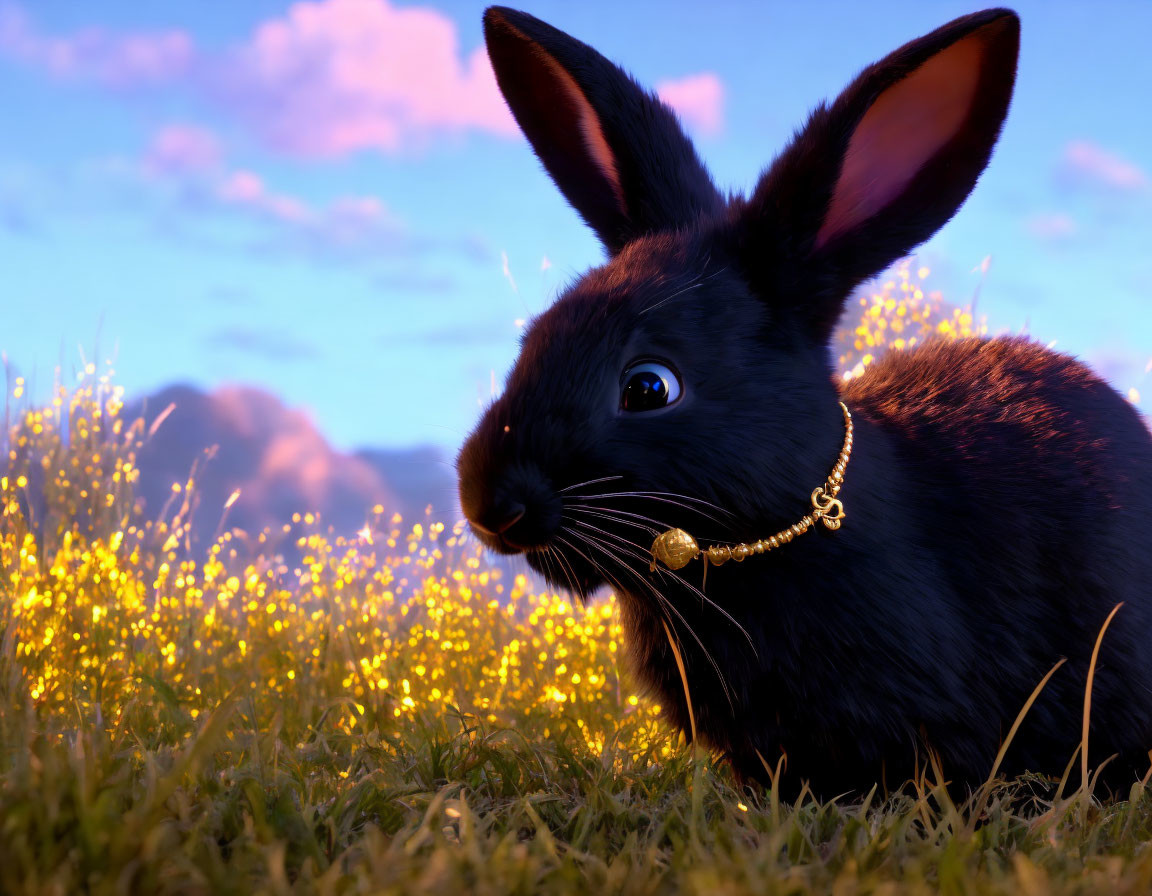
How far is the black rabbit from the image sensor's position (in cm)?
296

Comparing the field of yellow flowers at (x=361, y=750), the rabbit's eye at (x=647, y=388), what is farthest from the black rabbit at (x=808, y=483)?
the field of yellow flowers at (x=361, y=750)

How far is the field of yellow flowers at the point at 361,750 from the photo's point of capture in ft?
6.23

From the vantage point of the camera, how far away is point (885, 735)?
315 cm

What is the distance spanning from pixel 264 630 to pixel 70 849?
3678 millimetres

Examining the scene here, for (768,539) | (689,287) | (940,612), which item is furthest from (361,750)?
(940,612)

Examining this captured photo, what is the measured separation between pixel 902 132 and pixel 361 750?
2.53m

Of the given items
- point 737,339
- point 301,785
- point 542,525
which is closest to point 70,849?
point 301,785

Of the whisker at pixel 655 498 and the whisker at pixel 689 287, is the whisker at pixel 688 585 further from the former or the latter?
the whisker at pixel 689 287

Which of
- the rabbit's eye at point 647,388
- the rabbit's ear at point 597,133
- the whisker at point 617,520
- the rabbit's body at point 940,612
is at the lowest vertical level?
the rabbit's body at point 940,612

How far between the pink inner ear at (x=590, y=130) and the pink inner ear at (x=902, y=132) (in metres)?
0.79

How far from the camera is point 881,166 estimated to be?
334 centimetres

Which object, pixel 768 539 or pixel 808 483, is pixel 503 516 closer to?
pixel 768 539

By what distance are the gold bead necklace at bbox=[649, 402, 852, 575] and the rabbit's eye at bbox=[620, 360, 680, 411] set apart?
0.37 m

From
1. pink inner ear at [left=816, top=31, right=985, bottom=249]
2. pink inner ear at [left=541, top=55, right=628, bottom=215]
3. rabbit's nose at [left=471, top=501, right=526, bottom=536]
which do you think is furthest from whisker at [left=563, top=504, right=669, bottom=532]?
pink inner ear at [left=541, top=55, right=628, bottom=215]
